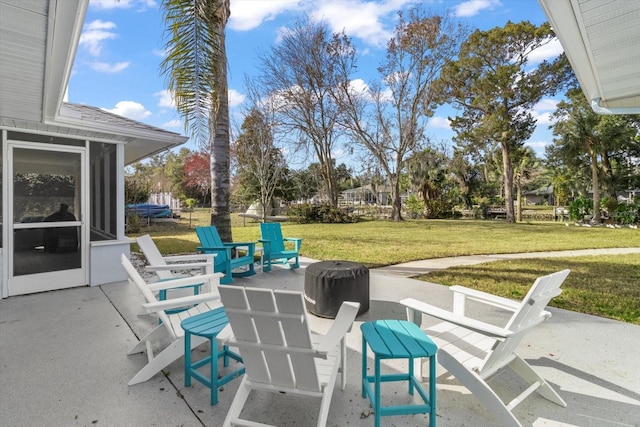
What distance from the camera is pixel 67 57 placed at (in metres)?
2.72

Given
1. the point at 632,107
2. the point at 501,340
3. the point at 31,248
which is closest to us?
the point at 501,340

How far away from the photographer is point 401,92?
20891mm

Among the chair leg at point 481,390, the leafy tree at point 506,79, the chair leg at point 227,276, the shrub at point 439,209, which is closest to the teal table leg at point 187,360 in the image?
the chair leg at point 481,390

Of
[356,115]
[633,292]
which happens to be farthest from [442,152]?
[633,292]

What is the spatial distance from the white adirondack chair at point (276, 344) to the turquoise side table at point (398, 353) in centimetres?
27

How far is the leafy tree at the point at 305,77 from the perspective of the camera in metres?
19.7

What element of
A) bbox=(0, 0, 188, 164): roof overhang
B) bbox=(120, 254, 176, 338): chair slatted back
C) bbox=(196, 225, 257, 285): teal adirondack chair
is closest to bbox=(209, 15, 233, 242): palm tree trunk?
bbox=(196, 225, 257, 285): teal adirondack chair

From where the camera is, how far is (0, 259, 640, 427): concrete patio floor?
219cm

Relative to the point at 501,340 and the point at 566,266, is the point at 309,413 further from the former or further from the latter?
the point at 566,266

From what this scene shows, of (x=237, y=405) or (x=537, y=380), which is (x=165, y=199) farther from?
(x=537, y=380)

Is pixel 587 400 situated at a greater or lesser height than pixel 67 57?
lesser

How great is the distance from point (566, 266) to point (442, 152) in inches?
766

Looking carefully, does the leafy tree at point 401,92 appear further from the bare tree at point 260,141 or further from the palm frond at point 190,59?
the palm frond at point 190,59

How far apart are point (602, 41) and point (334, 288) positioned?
11.1 ft
